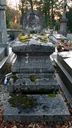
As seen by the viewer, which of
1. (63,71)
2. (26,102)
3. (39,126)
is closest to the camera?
(39,126)

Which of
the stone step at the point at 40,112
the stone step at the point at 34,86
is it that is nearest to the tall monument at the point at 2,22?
the stone step at the point at 34,86

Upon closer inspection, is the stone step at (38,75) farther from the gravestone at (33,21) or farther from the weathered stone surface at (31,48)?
the gravestone at (33,21)

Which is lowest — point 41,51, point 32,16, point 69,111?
point 69,111

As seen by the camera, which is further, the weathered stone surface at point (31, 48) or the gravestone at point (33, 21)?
the gravestone at point (33, 21)

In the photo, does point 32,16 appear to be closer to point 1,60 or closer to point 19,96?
point 19,96

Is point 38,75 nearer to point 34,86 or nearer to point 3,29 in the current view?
point 34,86

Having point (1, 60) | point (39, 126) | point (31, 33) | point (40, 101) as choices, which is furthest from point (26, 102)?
point (1, 60)

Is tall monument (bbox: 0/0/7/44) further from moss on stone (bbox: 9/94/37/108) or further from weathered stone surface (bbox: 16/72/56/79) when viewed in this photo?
moss on stone (bbox: 9/94/37/108)
